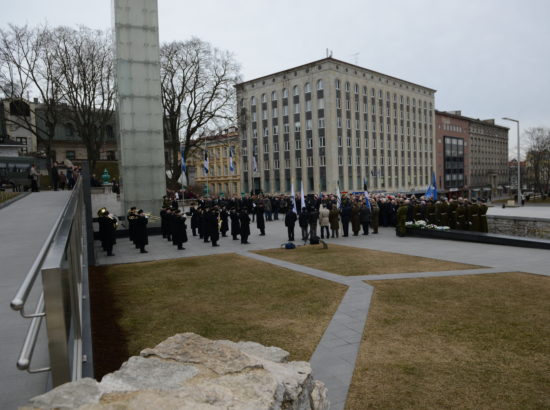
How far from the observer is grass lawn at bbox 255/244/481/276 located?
13.6m

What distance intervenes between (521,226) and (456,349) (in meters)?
18.5

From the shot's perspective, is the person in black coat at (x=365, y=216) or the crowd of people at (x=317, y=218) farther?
the person in black coat at (x=365, y=216)

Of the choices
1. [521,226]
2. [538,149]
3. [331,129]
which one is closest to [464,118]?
[538,149]

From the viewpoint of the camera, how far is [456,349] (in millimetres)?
6977

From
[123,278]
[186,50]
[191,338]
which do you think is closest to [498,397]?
[191,338]

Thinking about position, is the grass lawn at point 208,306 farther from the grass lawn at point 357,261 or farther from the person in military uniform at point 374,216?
the person in military uniform at point 374,216

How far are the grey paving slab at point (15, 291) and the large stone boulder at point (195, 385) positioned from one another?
967 millimetres

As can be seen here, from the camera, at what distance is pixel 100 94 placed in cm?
3869

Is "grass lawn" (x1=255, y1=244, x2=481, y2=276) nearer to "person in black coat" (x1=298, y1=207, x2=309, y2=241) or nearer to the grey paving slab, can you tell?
"person in black coat" (x1=298, y1=207, x2=309, y2=241)

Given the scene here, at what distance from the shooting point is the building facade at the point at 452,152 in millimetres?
86625

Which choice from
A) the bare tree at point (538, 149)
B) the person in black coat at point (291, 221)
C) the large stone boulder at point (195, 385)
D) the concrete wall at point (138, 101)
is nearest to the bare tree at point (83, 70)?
the concrete wall at point (138, 101)

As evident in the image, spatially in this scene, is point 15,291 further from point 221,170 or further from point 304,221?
point 221,170

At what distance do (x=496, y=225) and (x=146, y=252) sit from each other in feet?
61.1

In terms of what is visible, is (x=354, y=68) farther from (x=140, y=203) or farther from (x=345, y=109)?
(x=140, y=203)
